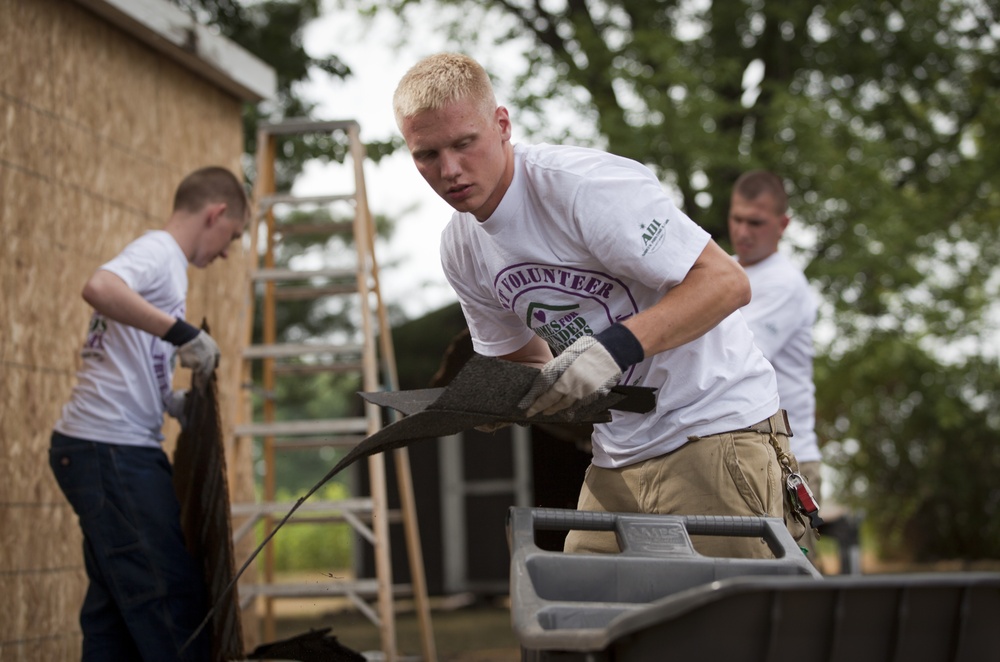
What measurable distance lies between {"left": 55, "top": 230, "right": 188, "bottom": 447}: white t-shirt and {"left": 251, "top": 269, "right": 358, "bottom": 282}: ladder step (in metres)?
1.80

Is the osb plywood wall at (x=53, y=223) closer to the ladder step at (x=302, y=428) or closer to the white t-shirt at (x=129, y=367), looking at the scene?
the ladder step at (x=302, y=428)

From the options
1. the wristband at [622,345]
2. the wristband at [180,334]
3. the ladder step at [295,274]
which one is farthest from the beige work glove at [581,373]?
the ladder step at [295,274]

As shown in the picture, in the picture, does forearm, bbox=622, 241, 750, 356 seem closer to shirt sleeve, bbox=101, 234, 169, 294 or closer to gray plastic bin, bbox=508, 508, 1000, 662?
gray plastic bin, bbox=508, 508, 1000, 662

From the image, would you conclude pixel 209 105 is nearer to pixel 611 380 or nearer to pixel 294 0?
pixel 611 380

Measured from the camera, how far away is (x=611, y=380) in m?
2.03

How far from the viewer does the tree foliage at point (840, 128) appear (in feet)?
31.0

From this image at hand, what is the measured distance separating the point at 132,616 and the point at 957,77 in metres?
11.0

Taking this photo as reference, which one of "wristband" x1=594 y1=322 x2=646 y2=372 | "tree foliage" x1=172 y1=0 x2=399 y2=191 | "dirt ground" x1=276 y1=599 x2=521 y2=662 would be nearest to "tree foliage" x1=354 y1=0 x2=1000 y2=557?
"tree foliage" x1=172 y1=0 x2=399 y2=191

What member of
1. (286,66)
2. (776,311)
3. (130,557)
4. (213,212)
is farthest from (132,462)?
(286,66)

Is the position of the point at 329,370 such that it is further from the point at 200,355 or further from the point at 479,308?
the point at 479,308

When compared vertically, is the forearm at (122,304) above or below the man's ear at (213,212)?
below

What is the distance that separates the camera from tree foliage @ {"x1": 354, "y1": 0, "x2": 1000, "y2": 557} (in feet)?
31.0

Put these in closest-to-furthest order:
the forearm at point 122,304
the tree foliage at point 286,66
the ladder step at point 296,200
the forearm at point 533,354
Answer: the forearm at point 533,354, the forearm at point 122,304, the ladder step at point 296,200, the tree foliage at point 286,66

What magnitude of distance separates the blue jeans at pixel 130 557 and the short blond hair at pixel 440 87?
1795mm
